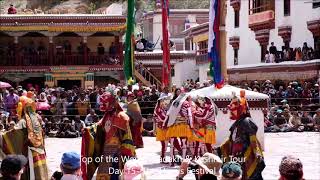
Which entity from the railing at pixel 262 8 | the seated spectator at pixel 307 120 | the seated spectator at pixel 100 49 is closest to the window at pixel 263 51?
the railing at pixel 262 8

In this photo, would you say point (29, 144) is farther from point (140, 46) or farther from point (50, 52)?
point (140, 46)

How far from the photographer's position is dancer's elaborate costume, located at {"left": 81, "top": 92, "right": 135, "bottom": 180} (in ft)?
28.1

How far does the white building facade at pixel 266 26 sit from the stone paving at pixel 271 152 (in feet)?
35.2

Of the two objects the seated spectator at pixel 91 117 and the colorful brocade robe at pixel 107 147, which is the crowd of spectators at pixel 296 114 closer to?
the seated spectator at pixel 91 117

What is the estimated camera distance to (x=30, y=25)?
34.7 m

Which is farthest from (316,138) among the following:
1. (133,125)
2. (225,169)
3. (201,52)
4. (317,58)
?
(201,52)

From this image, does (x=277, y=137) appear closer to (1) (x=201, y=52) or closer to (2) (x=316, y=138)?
(2) (x=316, y=138)

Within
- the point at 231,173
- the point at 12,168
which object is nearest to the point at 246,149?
the point at 231,173

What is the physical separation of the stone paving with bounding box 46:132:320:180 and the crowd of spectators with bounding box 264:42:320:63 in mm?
8208

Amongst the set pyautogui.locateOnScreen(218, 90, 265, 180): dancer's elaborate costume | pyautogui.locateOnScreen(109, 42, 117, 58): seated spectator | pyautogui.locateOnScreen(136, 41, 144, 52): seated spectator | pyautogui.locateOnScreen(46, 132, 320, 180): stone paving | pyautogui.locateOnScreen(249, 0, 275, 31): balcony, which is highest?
pyautogui.locateOnScreen(249, 0, 275, 31): balcony

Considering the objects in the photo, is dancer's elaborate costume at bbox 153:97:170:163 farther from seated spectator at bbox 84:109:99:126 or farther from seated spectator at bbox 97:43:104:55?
seated spectator at bbox 97:43:104:55

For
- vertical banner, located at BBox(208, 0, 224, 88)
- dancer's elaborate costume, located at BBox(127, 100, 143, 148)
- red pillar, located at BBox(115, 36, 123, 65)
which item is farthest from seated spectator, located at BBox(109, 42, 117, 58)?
vertical banner, located at BBox(208, 0, 224, 88)

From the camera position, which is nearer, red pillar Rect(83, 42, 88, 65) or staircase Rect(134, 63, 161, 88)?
red pillar Rect(83, 42, 88, 65)

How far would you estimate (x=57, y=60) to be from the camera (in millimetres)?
35531
